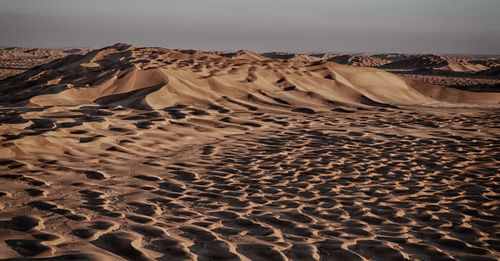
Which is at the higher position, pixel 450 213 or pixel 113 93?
pixel 113 93

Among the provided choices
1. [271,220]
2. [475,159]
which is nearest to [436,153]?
[475,159]

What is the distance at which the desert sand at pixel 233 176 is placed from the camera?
272 centimetres

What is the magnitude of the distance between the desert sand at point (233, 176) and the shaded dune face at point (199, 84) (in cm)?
8

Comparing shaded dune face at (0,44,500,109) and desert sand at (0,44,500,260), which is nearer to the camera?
desert sand at (0,44,500,260)

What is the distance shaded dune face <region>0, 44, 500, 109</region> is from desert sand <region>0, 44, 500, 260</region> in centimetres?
8

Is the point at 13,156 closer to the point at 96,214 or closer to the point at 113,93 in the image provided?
the point at 96,214

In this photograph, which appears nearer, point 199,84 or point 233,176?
point 233,176

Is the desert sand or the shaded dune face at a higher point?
the shaded dune face

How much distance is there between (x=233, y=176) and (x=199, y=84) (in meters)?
6.13

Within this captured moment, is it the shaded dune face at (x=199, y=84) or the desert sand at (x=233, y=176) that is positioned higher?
the shaded dune face at (x=199, y=84)

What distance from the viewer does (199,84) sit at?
1025cm

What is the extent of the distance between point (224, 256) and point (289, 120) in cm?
583

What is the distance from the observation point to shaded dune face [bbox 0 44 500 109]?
9.10m

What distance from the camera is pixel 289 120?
8.18 m
